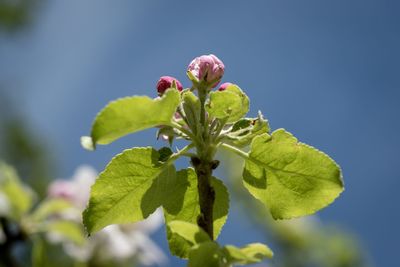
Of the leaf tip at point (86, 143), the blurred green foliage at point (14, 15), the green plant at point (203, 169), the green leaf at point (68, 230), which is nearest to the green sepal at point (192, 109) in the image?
the green plant at point (203, 169)

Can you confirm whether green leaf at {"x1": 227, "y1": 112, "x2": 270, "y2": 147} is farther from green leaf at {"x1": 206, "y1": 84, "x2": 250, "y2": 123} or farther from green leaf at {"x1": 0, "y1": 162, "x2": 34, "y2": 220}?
green leaf at {"x1": 0, "y1": 162, "x2": 34, "y2": 220}

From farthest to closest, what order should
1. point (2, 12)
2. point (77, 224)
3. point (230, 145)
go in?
1. point (2, 12)
2. point (77, 224)
3. point (230, 145)

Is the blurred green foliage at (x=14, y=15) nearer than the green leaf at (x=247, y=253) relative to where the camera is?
No

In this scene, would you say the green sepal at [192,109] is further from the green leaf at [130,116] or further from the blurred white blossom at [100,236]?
the blurred white blossom at [100,236]

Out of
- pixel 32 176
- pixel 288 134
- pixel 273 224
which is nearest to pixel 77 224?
pixel 288 134

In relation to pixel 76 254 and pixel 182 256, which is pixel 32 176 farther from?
pixel 182 256

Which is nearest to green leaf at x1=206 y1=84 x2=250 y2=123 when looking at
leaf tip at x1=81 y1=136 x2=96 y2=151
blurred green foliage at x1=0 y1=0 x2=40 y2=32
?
leaf tip at x1=81 y1=136 x2=96 y2=151

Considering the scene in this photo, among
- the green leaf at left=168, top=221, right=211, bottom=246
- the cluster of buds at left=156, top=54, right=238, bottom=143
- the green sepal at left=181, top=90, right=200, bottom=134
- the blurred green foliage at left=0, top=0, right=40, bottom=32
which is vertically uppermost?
the blurred green foliage at left=0, top=0, right=40, bottom=32
